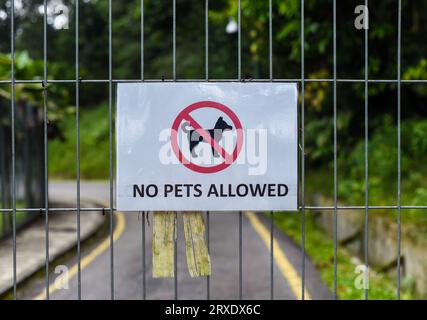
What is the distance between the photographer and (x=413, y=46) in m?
10.7

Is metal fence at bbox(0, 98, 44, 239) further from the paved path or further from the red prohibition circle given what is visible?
the red prohibition circle

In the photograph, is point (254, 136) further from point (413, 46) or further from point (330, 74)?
point (330, 74)

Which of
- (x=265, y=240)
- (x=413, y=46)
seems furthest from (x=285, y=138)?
(x=413, y=46)

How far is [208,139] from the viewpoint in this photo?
374cm

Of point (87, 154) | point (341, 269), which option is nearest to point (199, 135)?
point (341, 269)

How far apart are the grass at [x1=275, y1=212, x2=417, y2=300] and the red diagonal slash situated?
1.21 m

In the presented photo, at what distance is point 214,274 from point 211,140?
4.57m

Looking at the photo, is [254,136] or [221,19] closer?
[254,136]

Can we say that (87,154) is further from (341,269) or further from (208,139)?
(208,139)

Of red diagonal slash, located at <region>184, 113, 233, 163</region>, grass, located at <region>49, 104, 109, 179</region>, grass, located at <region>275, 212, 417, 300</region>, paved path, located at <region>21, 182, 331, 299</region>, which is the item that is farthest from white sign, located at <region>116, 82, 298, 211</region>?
grass, located at <region>49, 104, 109, 179</region>

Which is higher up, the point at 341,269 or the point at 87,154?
the point at 87,154

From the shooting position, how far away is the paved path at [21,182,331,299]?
7020 millimetres
